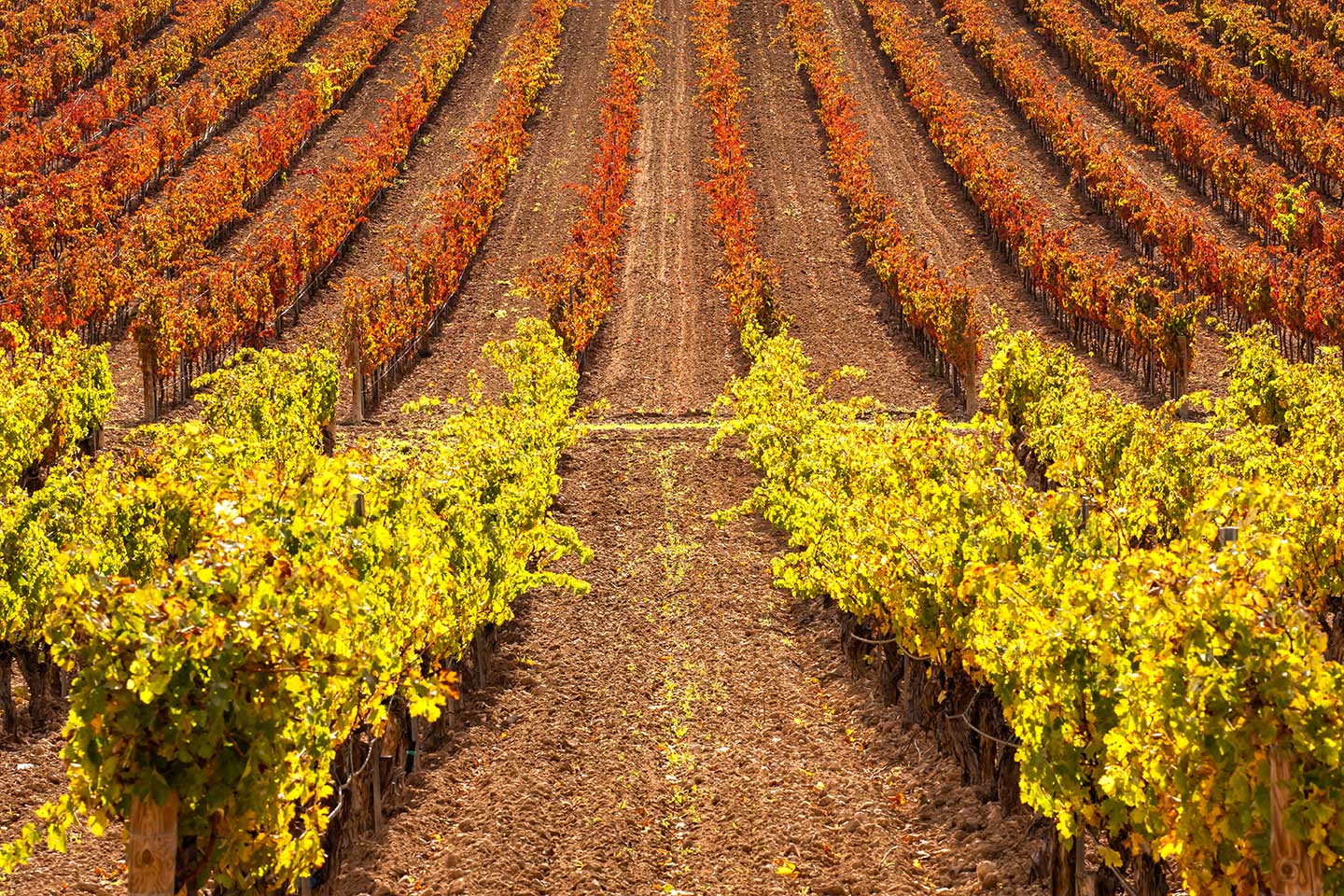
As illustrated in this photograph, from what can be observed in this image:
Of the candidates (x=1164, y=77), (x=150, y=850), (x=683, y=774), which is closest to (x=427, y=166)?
(x=1164, y=77)

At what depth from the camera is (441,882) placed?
11.1 meters

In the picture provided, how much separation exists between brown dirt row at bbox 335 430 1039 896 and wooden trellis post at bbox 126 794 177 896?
13.4 feet

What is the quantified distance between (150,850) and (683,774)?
6.72 meters

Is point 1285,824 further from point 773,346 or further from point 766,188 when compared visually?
point 766,188

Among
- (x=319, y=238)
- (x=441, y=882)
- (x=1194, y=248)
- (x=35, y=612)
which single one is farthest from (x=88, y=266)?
(x=1194, y=248)

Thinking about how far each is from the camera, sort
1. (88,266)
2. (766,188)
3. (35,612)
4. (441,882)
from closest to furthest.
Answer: (441,882)
(35,612)
(88,266)
(766,188)

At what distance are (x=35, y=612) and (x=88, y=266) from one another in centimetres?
1979

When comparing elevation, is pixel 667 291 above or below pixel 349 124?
below

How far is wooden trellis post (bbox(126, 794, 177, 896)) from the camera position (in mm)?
7090

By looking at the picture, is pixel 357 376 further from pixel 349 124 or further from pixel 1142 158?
pixel 1142 158

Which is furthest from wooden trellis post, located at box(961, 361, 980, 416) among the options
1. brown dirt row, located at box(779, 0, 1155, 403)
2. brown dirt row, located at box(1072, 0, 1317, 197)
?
brown dirt row, located at box(1072, 0, 1317, 197)

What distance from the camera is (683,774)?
43.0ft

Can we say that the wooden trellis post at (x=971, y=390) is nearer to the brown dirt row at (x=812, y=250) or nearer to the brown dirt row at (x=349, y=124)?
the brown dirt row at (x=812, y=250)

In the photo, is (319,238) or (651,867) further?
(319,238)
